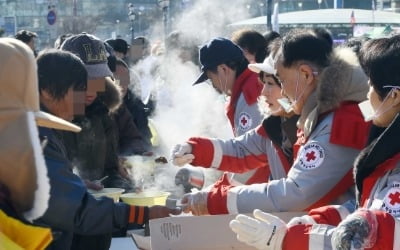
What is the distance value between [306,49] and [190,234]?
1041 millimetres

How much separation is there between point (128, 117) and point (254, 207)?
2308mm

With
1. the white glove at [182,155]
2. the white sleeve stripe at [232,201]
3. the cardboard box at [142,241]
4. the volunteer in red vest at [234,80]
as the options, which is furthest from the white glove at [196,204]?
the volunteer in red vest at [234,80]

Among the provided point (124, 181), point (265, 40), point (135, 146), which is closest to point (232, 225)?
point (124, 181)

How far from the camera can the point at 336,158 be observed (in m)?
3.21

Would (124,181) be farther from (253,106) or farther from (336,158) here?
(336,158)

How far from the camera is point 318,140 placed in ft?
10.6

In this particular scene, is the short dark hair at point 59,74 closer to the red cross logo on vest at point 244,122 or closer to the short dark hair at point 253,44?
the red cross logo on vest at point 244,122

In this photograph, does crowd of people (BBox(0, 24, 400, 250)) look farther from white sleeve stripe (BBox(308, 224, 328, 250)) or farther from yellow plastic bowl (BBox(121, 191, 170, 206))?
yellow plastic bowl (BBox(121, 191, 170, 206))

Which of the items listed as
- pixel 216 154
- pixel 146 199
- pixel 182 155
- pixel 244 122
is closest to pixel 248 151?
pixel 216 154

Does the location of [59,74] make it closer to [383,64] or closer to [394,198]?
[383,64]

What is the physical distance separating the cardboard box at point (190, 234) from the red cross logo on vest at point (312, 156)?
0.49 metres

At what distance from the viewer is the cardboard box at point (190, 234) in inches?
116

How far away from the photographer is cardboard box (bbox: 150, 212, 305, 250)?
9.63 feet

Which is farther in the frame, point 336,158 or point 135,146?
point 135,146
